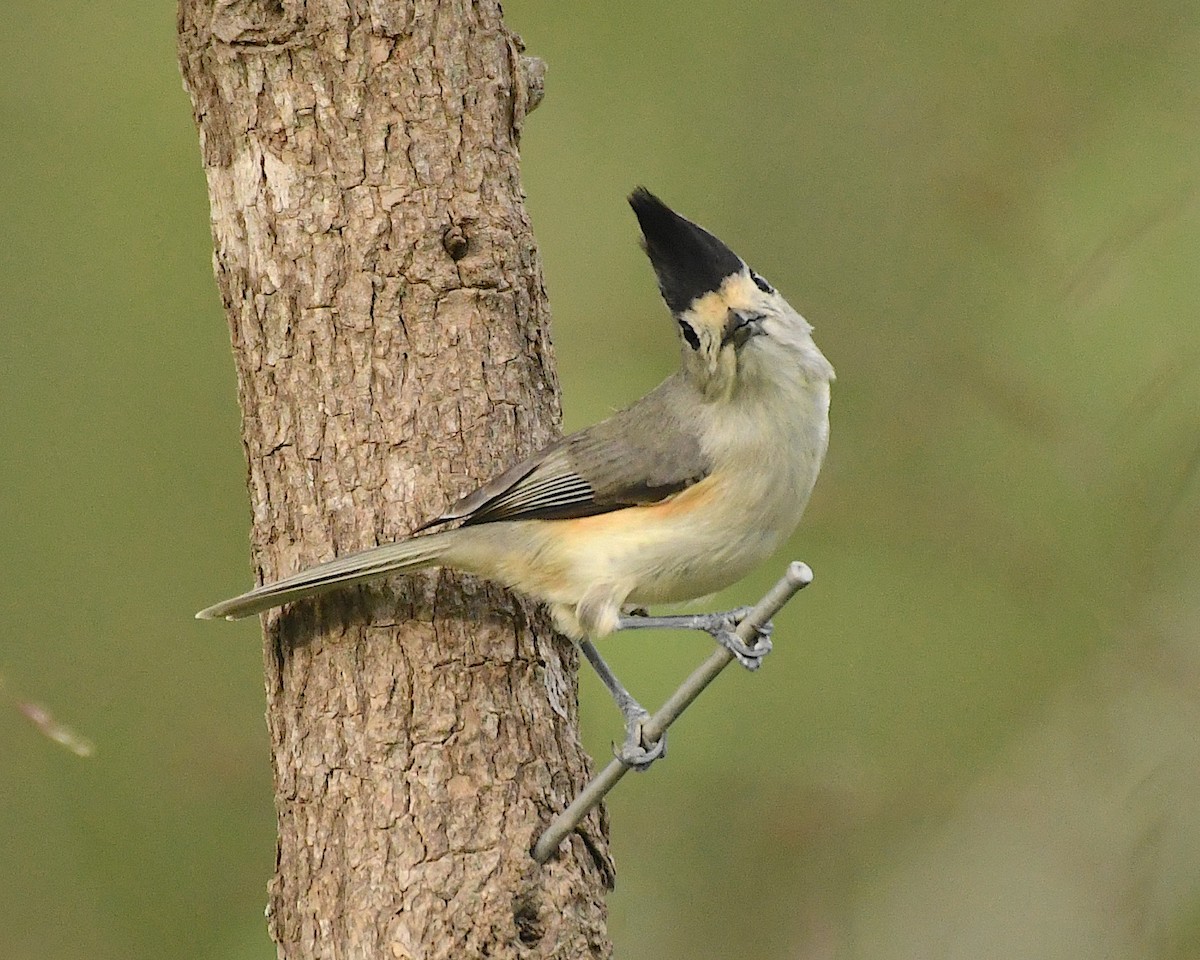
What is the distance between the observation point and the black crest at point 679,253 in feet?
9.41

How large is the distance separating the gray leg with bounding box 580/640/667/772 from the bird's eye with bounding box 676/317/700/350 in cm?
67

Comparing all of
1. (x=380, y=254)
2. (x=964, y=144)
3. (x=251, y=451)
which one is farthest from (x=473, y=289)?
(x=964, y=144)

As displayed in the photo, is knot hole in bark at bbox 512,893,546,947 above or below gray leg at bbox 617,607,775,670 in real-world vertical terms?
below

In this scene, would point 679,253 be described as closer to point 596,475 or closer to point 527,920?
point 596,475

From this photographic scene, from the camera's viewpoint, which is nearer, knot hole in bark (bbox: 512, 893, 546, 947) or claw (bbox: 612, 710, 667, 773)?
claw (bbox: 612, 710, 667, 773)

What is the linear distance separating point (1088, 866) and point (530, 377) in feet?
6.73

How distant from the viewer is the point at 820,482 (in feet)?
15.5

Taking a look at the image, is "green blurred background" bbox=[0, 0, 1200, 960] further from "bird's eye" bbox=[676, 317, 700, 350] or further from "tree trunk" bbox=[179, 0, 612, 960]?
"tree trunk" bbox=[179, 0, 612, 960]

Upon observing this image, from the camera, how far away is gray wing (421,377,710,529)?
3047 millimetres

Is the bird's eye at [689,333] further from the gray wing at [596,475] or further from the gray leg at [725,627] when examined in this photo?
the gray leg at [725,627]

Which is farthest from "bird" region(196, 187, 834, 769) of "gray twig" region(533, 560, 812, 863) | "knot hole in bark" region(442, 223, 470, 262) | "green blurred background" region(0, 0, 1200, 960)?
"green blurred background" region(0, 0, 1200, 960)

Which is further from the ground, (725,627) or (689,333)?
(689,333)

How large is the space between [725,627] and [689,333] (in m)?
0.66

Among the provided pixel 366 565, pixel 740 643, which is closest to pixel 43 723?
pixel 366 565
